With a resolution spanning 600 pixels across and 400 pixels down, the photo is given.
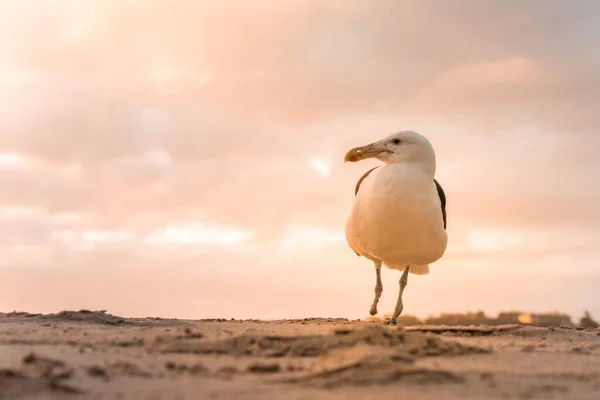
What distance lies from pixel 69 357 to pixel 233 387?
1388 millimetres

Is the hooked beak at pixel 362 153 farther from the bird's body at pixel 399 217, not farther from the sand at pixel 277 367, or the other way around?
the sand at pixel 277 367

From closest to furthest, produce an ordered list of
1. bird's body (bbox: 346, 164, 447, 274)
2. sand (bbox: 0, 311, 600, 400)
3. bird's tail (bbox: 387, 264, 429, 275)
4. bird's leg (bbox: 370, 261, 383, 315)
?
1. sand (bbox: 0, 311, 600, 400)
2. bird's body (bbox: 346, 164, 447, 274)
3. bird's tail (bbox: 387, 264, 429, 275)
4. bird's leg (bbox: 370, 261, 383, 315)

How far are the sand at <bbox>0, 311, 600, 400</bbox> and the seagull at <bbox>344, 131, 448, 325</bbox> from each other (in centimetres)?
262

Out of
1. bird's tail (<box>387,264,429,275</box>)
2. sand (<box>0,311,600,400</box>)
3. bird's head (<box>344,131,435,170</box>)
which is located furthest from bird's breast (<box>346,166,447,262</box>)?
sand (<box>0,311,600,400</box>)

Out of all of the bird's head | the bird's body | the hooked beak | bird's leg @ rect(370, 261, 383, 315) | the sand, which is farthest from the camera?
bird's leg @ rect(370, 261, 383, 315)

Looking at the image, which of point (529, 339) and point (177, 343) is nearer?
point (177, 343)

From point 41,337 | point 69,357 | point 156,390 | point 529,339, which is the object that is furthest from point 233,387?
point 529,339

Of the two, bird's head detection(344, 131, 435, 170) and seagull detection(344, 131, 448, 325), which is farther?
bird's head detection(344, 131, 435, 170)

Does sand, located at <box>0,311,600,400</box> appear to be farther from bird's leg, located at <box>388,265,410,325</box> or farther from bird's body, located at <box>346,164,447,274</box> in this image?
bird's leg, located at <box>388,265,410,325</box>

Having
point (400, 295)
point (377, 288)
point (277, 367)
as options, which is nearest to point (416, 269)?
point (377, 288)

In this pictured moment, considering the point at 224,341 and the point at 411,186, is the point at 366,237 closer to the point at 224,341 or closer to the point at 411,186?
the point at 411,186

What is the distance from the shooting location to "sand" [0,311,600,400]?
154 inches

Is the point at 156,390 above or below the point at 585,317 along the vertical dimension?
below

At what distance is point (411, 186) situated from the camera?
8.71 m
